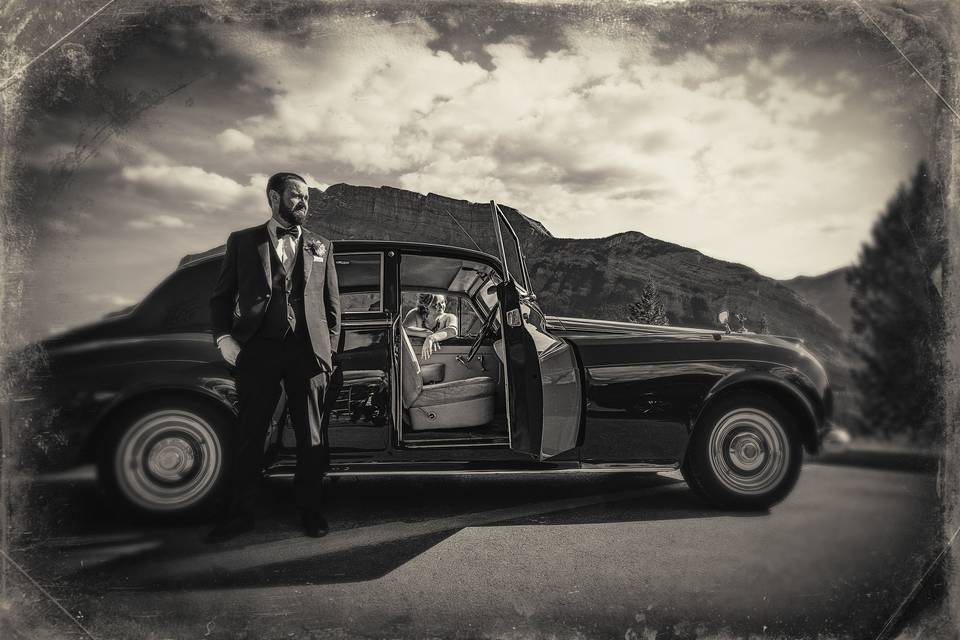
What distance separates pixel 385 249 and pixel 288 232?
1.89ft

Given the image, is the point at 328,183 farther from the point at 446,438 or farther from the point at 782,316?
the point at 782,316

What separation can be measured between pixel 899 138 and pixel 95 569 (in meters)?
4.77

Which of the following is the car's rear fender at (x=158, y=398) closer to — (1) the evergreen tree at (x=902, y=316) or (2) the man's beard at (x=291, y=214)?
(2) the man's beard at (x=291, y=214)

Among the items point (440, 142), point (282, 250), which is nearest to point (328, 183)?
point (282, 250)

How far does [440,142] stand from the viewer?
10.1 feet

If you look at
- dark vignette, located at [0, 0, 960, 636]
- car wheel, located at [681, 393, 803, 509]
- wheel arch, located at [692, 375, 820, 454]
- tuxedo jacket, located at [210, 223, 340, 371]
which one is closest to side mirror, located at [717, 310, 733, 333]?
wheel arch, located at [692, 375, 820, 454]

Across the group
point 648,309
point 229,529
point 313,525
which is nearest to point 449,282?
point 648,309

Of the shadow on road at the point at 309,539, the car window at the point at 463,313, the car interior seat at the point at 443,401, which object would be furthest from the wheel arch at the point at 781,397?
the car window at the point at 463,313

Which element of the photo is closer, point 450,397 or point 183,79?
point 183,79

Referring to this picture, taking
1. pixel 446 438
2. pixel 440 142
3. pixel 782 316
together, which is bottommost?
pixel 446 438

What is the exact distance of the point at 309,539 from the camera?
2.88 m

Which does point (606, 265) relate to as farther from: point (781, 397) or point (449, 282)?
point (781, 397)

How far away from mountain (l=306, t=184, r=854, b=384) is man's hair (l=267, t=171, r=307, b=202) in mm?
226

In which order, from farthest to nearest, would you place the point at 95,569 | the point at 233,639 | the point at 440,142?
the point at 440,142, the point at 95,569, the point at 233,639
